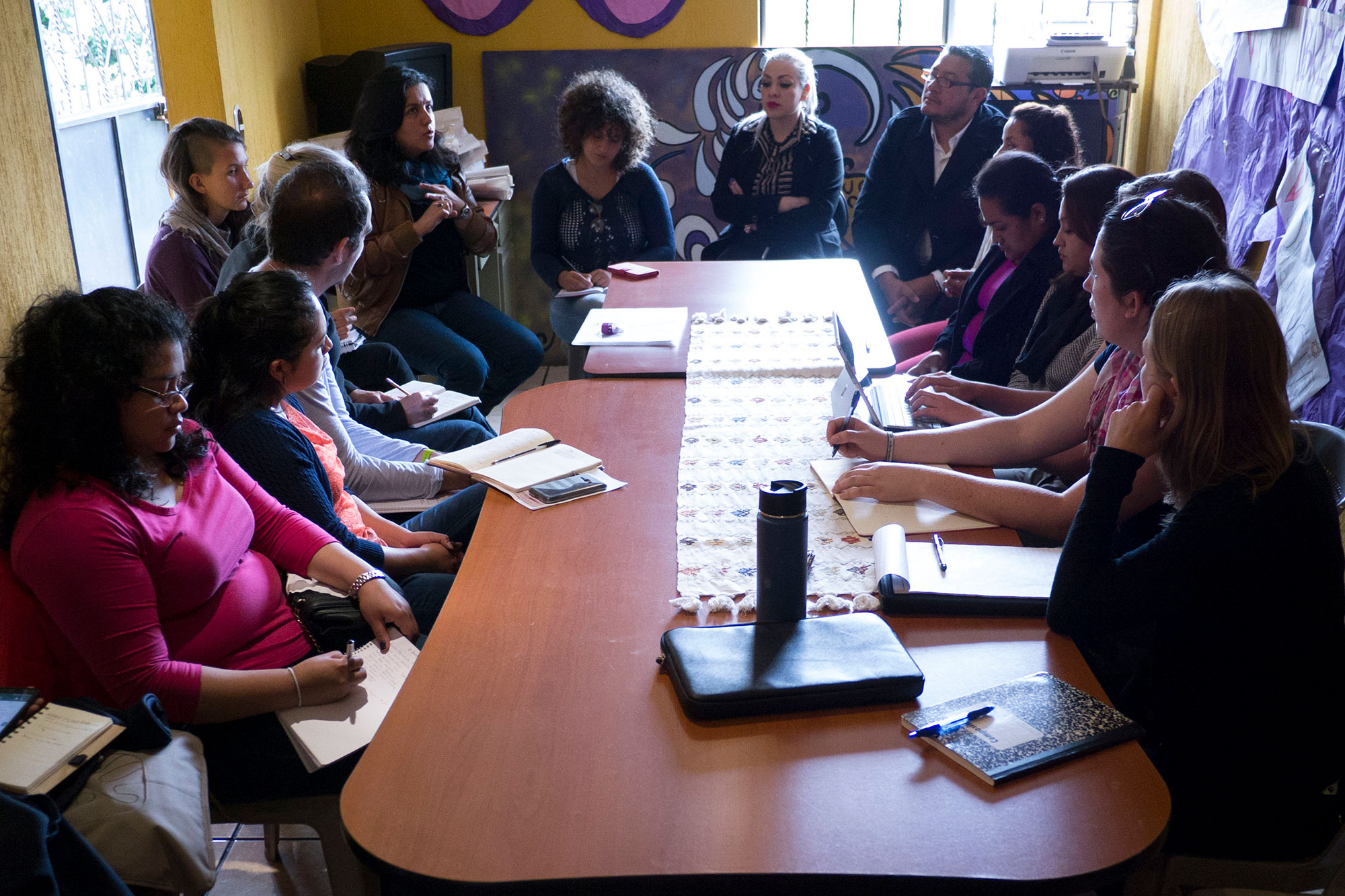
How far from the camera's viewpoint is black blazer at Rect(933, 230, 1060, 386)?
2.68 metres

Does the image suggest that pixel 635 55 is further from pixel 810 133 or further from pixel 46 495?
pixel 46 495

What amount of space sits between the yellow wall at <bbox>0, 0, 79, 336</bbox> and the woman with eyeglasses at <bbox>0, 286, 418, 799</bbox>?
123 cm

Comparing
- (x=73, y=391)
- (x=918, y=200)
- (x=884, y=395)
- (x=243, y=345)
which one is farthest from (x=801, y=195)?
(x=73, y=391)

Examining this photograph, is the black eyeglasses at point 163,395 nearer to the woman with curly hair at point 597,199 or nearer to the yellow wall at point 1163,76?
the woman with curly hair at point 597,199

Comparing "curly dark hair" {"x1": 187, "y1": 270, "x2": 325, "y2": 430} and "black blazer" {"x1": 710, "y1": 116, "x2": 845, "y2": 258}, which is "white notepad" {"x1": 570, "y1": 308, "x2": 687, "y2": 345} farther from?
"black blazer" {"x1": 710, "y1": 116, "x2": 845, "y2": 258}

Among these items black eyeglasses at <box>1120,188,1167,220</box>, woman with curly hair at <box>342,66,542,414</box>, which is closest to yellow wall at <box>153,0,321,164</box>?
woman with curly hair at <box>342,66,542,414</box>

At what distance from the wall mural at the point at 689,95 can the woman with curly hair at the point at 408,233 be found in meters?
1.34

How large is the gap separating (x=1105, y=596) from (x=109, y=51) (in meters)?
3.39

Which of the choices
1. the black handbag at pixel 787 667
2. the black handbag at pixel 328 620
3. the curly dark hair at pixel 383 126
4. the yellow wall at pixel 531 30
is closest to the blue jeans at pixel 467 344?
the curly dark hair at pixel 383 126

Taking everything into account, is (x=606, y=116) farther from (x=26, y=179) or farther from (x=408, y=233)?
(x=26, y=179)

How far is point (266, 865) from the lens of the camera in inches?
79.7

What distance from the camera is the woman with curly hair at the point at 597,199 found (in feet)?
12.8

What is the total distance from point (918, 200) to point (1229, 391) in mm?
2979

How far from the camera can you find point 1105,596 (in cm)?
137
